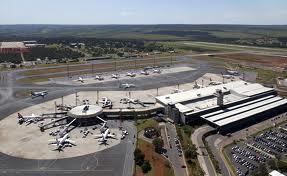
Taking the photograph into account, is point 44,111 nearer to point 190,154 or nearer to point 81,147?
point 81,147

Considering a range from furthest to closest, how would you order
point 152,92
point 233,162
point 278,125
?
1. point 152,92
2. point 278,125
3. point 233,162

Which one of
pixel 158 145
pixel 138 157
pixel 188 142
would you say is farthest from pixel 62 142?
pixel 188 142

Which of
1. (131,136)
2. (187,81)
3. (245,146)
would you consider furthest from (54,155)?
(187,81)

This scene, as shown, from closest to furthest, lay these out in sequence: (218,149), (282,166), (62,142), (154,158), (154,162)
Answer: (282,166), (154,162), (154,158), (62,142), (218,149)

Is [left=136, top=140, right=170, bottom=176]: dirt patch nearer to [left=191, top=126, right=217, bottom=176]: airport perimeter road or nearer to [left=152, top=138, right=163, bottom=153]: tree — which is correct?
[left=152, top=138, right=163, bottom=153]: tree

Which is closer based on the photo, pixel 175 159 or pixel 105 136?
pixel 175 159

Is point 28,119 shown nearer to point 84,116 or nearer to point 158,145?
point 84,116

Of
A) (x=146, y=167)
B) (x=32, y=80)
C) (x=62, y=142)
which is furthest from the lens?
(x=32, y=80)
